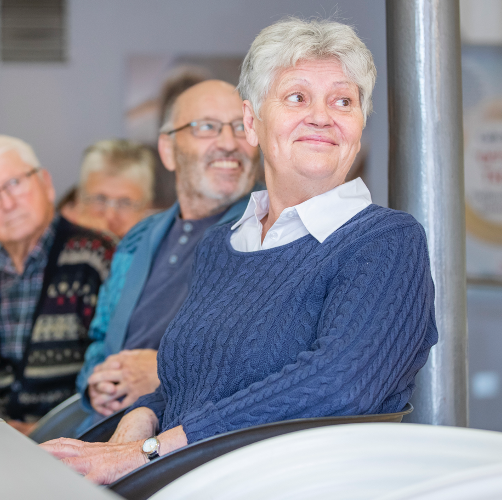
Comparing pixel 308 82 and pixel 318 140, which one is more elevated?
pixel 308 82

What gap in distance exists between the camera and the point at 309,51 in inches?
56.9

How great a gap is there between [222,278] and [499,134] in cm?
290

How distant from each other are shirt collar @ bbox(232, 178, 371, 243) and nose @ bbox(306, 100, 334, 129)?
0.15 meters

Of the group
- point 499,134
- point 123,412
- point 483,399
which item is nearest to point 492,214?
point 499,134

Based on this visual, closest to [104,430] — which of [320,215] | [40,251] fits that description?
[320,215]

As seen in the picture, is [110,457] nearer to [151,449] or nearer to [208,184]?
[151,449]

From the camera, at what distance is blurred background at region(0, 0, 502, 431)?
3.79 m

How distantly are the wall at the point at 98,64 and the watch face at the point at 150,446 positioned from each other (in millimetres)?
2819

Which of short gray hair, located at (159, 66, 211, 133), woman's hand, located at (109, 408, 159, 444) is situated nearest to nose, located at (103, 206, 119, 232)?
short gray hair, located at (159, 66, 211, 133)

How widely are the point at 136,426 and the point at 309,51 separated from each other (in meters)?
1.00

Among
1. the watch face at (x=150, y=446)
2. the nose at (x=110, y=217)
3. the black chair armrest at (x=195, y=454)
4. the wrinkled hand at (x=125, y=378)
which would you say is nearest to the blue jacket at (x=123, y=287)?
the wrinkled hand at (x=125, y=378)

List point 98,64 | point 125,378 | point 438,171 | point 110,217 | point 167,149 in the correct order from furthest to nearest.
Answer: point 98,64
point 110,217
point 167,149
point 125,378
point 438,171

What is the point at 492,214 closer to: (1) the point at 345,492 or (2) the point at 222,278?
(2) the point at 222,278

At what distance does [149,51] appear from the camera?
3869mm
